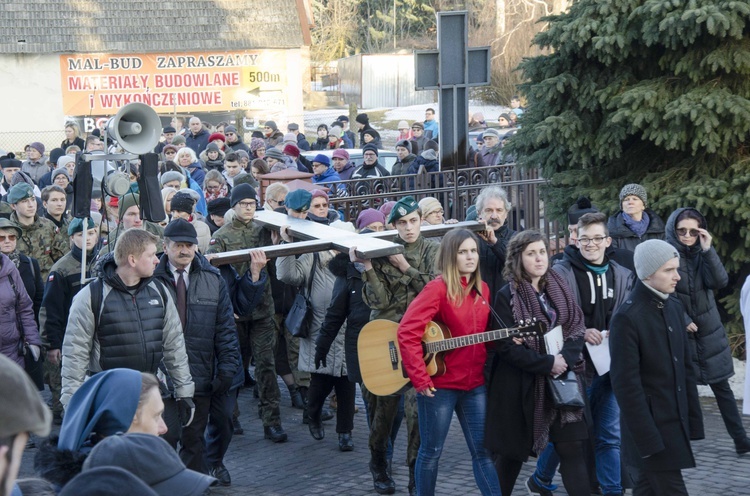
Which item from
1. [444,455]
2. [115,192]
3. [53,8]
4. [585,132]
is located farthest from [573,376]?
[53,8]

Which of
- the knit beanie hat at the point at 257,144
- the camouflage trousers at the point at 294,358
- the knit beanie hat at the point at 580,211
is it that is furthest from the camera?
the knit beanie hat at the point at 257,144

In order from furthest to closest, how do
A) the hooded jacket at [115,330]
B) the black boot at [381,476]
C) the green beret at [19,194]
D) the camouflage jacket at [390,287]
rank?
1. the green beret at [19,194]
2. the black boot at [381,476]
3. the camouflage jacket at [390,287]
4. the hooded jacket at [115,330]

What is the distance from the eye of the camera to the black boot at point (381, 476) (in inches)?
297

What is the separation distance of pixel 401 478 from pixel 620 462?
5.33ft

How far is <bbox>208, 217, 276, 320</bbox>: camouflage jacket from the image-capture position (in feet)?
29.8

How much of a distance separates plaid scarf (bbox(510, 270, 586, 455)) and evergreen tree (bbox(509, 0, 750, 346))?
12.3 feet

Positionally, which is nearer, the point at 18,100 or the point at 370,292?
the point at 370,292

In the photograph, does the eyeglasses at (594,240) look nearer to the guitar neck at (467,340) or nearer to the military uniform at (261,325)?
the guitar neck at (467,340)

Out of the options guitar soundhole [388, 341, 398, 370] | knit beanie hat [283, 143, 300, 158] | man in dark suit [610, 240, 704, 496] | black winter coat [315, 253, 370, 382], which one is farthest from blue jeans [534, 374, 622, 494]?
knit beanie hat [283, 143, 300, 158]

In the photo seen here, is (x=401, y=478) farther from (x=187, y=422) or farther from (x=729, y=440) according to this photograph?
(x=729, y=440)

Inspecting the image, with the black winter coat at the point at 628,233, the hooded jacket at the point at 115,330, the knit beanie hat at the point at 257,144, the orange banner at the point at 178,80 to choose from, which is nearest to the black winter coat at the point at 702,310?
the black winter coat at the point at 628,233

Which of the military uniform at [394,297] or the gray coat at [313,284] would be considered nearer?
the military uniform at [394,297]

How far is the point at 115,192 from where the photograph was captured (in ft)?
26.6

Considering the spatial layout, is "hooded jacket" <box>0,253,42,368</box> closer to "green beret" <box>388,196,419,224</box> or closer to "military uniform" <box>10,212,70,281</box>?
"military uniform" <box>10,212,70,281</box>
